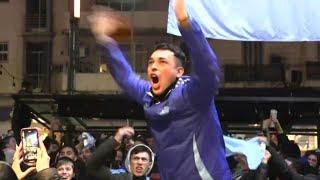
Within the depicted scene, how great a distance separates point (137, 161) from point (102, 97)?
5.33m

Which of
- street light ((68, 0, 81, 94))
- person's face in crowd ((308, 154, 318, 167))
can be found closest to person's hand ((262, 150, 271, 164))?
person's face in crowd ((308, 154, 318, 167))

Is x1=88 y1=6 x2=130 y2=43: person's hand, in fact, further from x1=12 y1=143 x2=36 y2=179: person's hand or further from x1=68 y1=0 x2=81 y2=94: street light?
x1=68 y1=0 x2=81 y2=94: street light

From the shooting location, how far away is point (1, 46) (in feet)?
95.8

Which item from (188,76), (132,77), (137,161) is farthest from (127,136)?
(137,161)

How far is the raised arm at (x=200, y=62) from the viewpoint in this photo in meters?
3.03

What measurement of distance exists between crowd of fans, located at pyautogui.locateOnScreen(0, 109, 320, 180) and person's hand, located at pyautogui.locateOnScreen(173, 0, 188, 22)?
75 cm

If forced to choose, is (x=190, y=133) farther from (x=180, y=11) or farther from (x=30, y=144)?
(x=30, y=144)

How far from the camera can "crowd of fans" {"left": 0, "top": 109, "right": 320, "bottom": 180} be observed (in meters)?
3.15

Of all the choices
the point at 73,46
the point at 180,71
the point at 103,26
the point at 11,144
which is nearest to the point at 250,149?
the point at 103,26

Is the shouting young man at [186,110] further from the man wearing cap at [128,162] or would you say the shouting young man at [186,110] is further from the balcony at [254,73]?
the balcony at [254,73]

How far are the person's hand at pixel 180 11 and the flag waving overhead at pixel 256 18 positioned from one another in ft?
20.4

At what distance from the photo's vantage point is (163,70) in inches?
127

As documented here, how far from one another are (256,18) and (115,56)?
19.6 feet

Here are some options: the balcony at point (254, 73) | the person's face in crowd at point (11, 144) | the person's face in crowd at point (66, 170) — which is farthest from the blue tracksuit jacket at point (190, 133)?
the balcony at point (254, 73)
